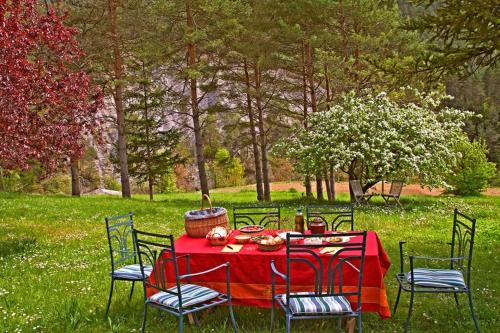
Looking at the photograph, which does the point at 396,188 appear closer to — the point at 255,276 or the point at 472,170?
the point at 255,276

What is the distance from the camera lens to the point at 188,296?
17.3ft

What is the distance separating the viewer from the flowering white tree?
1658 cm

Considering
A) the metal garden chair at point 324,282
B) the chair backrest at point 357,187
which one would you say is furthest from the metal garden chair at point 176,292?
the chair backrest at point 357,187

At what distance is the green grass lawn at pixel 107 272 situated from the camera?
5.98 m

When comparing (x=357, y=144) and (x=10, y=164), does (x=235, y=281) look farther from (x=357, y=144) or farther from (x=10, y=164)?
(x=357, y=144)

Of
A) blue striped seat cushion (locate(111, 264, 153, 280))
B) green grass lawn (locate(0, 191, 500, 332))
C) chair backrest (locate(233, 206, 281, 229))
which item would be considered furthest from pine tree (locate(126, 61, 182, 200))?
blue striped seat cushion (locate(111, 264, 153, 280))

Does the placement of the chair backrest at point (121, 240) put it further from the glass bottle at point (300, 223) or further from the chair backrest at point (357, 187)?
the chair backrest at point (357, 187)

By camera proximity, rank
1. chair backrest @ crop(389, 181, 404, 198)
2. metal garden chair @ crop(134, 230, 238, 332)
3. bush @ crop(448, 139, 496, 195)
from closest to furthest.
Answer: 1. metal garden chair @ crop(134, 230, 238, 332)
2. chair backrest @ crop(389, 181, 404, 198)
3. bush @ crop(448, 139, 496, 195)

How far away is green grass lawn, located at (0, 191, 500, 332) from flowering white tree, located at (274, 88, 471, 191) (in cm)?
152

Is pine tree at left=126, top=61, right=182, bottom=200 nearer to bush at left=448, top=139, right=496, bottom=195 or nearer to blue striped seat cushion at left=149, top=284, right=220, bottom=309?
bush at left=448, top=139, right=496, bottom=195

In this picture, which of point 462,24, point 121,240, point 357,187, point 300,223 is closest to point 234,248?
point 300,223

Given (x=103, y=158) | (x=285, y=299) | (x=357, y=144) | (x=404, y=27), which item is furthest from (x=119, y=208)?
(x=103, y=158)

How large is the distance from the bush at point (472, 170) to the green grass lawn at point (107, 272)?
467 inches

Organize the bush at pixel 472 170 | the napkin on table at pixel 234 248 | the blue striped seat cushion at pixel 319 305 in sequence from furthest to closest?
the bush at pixel 472 170, the napkin on table at pixel 234 248, the blue striped seat cushion at pixel 319 305
